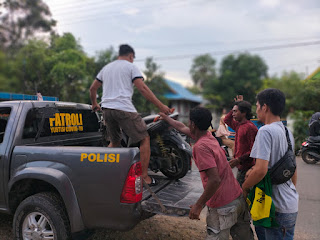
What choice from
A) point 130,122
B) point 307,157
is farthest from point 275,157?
point 307,157

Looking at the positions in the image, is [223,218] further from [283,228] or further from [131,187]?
[131,187]

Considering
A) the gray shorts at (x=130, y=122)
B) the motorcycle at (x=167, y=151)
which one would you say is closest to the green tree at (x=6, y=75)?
the motorcycle at (x=167, y=151)

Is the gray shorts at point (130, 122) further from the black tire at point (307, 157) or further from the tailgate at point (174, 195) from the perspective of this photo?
the black tire at point (307, 157)

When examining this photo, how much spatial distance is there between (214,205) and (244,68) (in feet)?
87.2

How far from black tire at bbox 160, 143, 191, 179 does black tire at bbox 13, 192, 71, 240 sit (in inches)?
67.4

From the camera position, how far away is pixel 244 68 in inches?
1069

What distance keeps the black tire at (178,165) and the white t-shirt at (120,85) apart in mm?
1124

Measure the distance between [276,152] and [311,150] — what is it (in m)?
7.10

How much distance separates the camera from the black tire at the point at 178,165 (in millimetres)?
4094

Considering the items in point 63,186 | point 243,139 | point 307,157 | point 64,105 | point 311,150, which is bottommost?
point 307,157

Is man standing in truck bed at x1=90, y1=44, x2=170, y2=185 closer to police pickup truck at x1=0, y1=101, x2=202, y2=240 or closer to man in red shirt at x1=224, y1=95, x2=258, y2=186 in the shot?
police pickup truck at x1=0, y1=101, x2=202, y2=240

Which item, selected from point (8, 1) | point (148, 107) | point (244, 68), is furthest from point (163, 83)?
point (8, 1)

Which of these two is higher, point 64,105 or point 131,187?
point 64,105

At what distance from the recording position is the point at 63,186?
8.98 ft
